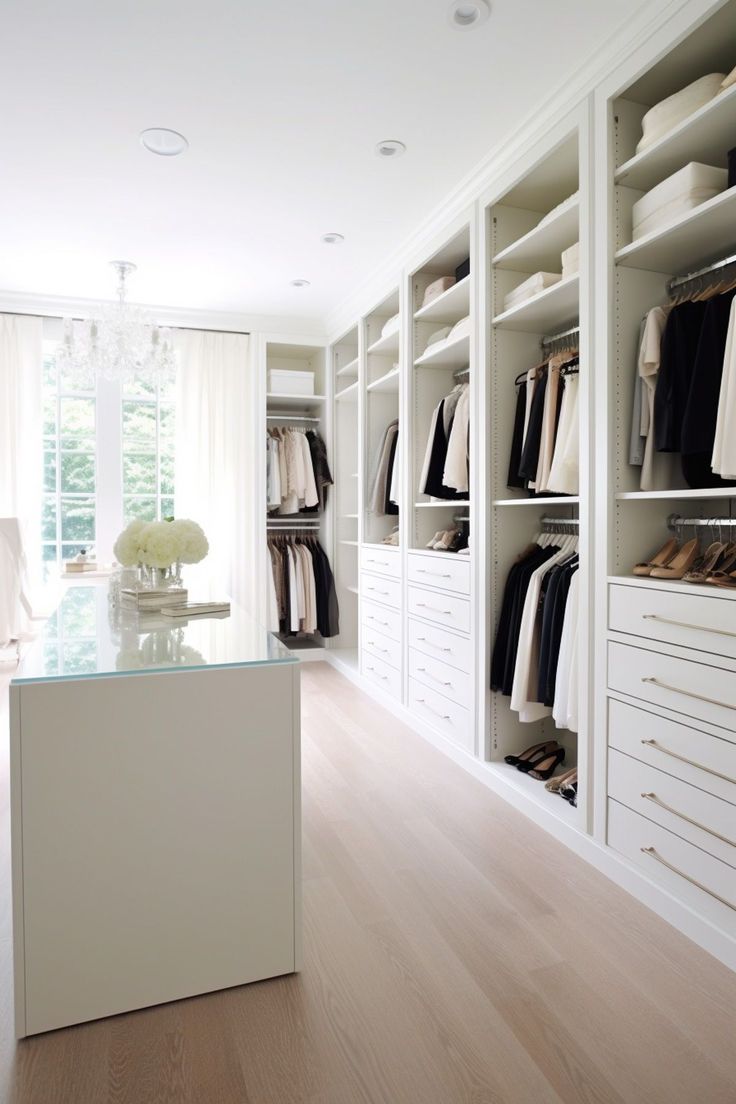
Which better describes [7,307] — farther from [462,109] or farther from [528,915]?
[528,915]

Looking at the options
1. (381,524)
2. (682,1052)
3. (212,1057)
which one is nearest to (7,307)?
(381,524)

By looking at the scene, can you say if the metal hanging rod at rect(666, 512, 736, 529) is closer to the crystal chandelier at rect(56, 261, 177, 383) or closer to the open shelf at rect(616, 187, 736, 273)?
the open shelf at rect(616, 187, 736, 273)

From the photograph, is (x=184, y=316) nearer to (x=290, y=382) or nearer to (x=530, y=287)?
(x=290, y=382)

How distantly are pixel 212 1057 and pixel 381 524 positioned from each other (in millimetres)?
3405

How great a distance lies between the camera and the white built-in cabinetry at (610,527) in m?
1.85

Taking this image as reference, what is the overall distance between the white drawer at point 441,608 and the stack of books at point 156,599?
1.37m

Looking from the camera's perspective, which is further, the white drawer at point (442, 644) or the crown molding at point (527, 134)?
the white drawer at point (442, 644)

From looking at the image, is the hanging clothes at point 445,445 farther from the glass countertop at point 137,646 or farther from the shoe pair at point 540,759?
the glass countertop at point 137,646

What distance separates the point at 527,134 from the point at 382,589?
250 centimetres

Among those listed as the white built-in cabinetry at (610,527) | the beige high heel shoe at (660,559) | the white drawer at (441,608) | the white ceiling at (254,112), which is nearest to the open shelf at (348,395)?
the white ceiling at (254,112)

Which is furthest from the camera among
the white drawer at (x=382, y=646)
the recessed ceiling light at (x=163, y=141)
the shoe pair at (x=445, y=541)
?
the white drawer at (x=382, y=646)

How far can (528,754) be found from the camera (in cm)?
296

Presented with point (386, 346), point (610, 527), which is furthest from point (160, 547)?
point (386, 346)

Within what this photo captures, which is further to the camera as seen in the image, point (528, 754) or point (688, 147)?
point (528, 754)
